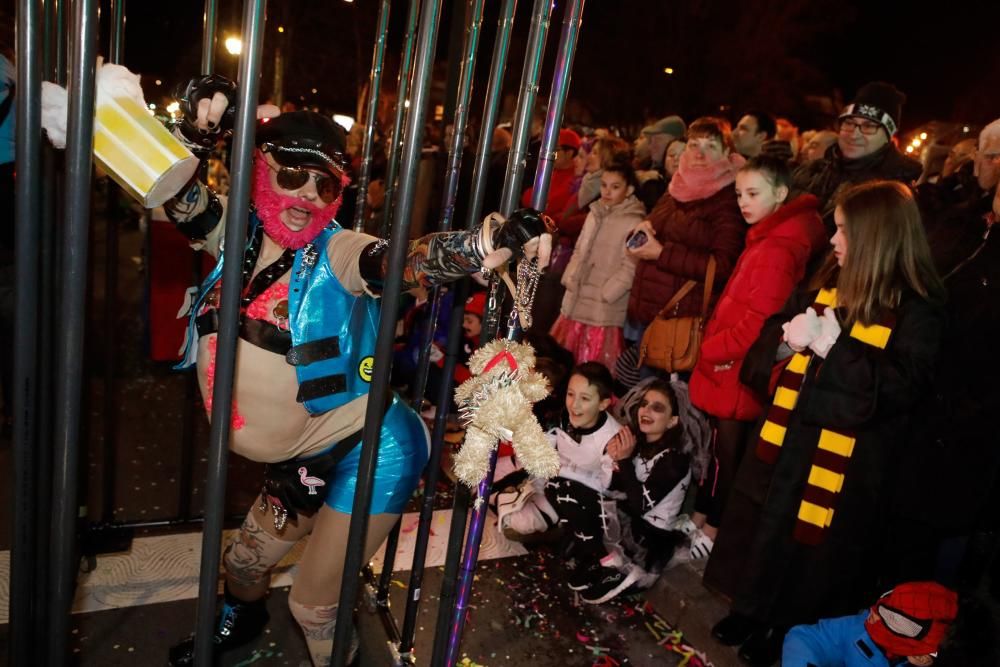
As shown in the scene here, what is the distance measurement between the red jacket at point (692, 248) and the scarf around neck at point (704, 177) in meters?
0.03

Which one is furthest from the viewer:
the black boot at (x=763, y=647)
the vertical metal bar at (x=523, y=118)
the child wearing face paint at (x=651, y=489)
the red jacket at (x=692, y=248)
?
the red jacket at (x=692, y=248)

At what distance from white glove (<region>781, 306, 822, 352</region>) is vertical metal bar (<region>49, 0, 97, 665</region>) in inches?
88.1

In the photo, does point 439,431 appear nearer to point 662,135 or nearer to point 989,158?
point 989,158

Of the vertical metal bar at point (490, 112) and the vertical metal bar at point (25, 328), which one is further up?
the vertical metal bar at point (490, 112)

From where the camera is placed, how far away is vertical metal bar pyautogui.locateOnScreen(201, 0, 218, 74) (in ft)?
6.82

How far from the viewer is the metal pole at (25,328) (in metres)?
1.14

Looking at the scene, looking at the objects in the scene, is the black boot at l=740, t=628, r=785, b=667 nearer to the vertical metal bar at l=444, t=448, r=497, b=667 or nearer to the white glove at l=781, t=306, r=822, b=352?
the white glove at l=781, t=306, r=822, b=352

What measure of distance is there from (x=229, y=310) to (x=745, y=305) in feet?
7.96

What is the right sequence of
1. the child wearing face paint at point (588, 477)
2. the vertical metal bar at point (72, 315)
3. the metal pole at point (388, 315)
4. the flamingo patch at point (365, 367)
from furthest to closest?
the child wearing face paint at point (588, 477)
the flamingo patch at point (365, 367)
the metal pole at point (388, 315)
the vertical metal bar at point (72, 315)

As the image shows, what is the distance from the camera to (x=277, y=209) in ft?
6.44

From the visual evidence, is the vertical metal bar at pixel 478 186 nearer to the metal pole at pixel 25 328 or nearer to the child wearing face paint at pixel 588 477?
the metal pole at pixel 25 328

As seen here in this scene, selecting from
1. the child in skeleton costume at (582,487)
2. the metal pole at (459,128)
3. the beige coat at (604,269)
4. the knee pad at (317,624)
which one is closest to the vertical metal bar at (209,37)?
the metal pole at (459,128)

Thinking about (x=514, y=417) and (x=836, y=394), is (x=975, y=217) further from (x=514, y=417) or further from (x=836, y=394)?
(x=514, y=417)

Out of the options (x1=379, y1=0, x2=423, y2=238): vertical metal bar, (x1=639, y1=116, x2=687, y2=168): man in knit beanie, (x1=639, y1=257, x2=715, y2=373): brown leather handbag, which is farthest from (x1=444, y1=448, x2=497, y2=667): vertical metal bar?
(x1=639, y1=116, x2=687, y2=168): man in knit beanie
